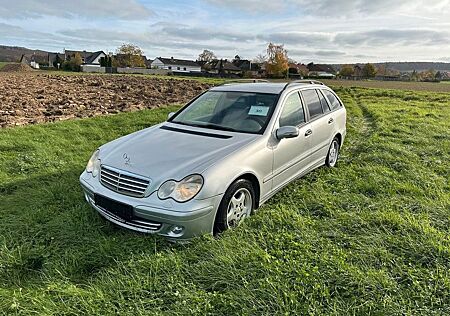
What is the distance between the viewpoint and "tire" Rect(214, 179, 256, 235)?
129 inches

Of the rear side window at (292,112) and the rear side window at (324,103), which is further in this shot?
the rear side window at (324,103)

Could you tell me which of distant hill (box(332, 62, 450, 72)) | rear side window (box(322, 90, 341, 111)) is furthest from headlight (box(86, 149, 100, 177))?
distant hill (box(332, 62, 450, 72))

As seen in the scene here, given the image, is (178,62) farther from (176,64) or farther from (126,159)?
(126,159)

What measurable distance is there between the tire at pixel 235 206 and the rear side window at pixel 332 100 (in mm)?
2928

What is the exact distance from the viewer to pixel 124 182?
324cm

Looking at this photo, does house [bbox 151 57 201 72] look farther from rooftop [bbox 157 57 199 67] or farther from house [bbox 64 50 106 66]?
house [bbox 64 50 106 66]

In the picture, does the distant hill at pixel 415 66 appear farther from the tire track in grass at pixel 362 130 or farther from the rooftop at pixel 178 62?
the tire track in grass at pixel 362 130

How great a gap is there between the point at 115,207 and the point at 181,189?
2.34ft

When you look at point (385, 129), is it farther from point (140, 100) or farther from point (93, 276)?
point (140, 100)

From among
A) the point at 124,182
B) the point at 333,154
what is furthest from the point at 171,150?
the point at 333,154

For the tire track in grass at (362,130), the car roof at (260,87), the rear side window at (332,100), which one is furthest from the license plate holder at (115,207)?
the tire track in grass at (362,130)

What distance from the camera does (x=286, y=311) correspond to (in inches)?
90.0

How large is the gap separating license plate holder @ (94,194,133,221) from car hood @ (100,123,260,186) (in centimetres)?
33

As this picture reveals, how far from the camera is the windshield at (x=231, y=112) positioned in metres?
4.14
